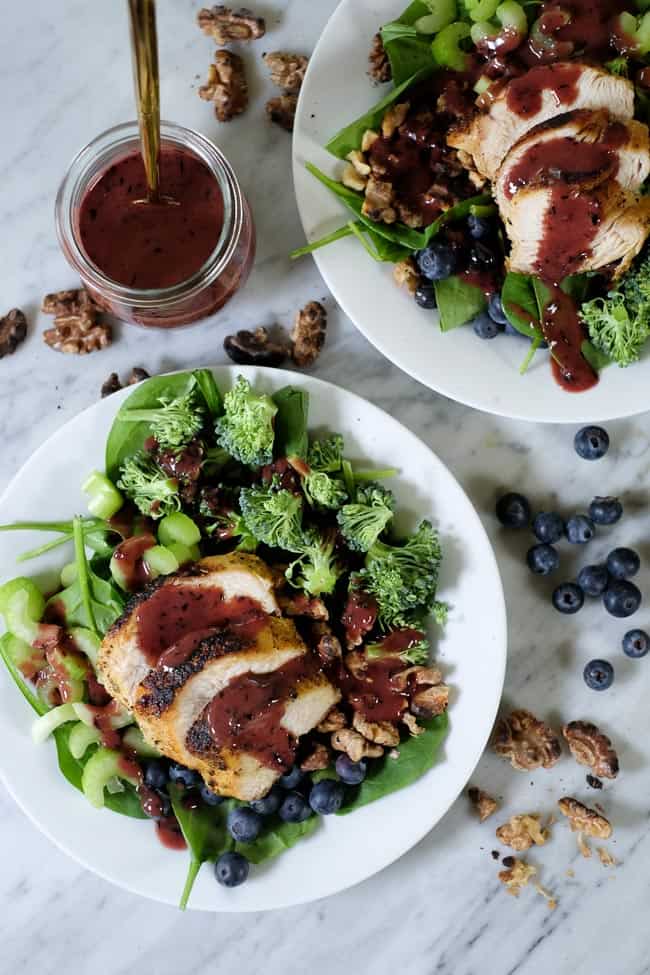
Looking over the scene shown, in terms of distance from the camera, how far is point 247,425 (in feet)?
7.55

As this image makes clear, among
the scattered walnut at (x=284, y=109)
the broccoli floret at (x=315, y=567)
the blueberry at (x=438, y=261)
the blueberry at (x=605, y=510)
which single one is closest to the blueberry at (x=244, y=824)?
the broccoli floret at (x=315, y=567)

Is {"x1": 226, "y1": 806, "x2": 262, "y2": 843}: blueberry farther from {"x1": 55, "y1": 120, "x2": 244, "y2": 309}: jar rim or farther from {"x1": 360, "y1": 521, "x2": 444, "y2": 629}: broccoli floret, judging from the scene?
{"x1": 55, "y1": 120, "x2": 244, "y2": 309}: jar rim

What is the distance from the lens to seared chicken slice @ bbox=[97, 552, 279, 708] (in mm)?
2277

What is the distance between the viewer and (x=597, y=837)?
2.71 meters

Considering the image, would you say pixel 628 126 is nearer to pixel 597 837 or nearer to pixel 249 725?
pixel 249 725

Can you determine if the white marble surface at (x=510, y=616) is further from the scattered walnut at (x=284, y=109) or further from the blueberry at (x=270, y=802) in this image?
A: the blueberry at (x=270, y=802)

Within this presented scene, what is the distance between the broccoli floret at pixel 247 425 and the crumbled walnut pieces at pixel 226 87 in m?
0.83

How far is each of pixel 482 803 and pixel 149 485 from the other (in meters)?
1.26

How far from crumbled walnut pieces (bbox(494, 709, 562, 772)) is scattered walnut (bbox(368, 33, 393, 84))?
1.71 meters

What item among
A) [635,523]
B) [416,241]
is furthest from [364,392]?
[635,523]

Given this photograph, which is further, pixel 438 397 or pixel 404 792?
pixel 438 397

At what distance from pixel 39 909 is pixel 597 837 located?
1568 mm

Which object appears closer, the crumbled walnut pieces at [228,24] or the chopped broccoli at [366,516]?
the chopped broccoli at [366,516]

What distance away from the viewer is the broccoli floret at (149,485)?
93.2 inches
